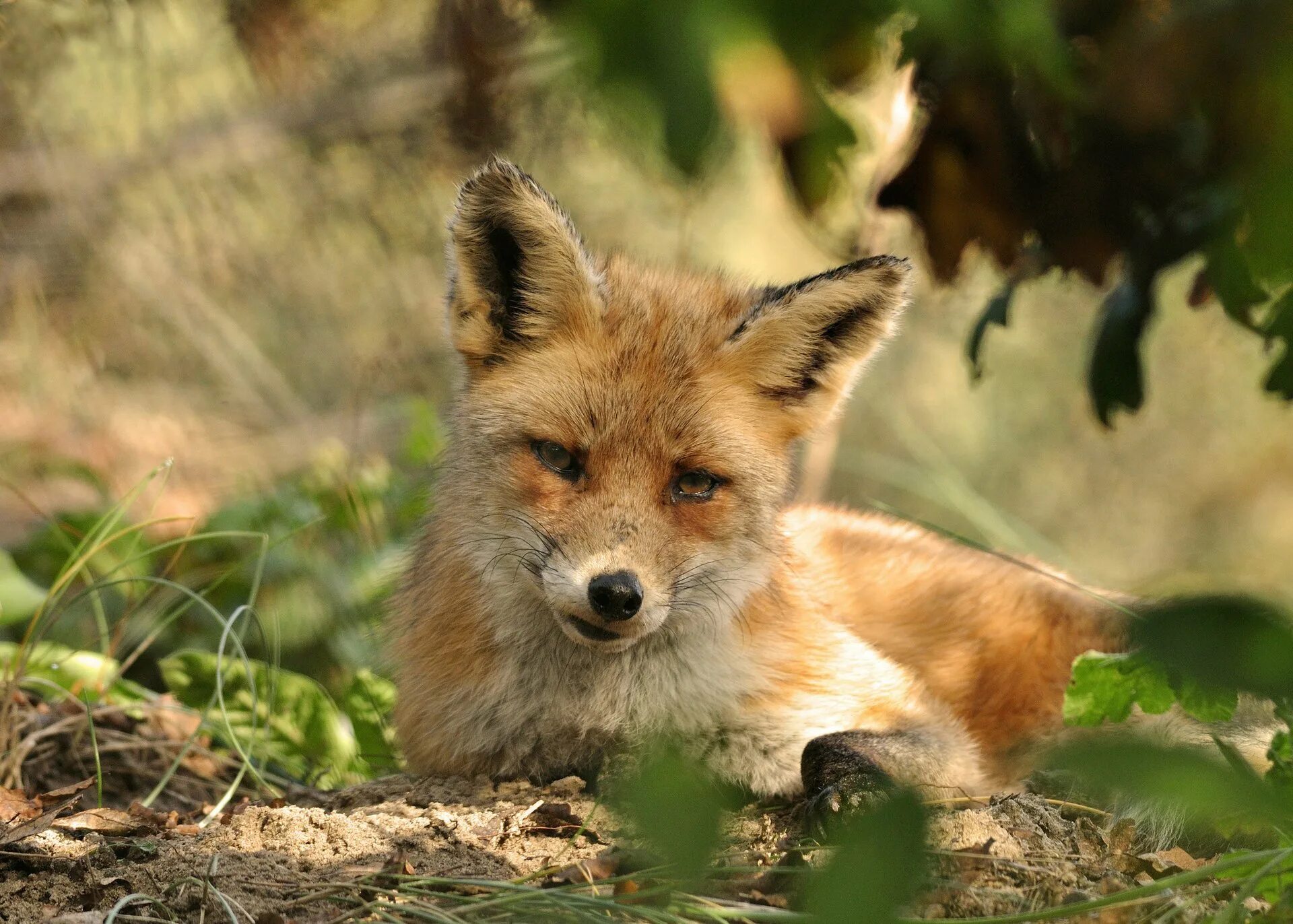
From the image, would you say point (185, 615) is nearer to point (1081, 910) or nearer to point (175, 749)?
point (175, 749)

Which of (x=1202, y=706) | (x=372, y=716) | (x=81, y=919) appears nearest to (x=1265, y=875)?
(x=1202, y=706)

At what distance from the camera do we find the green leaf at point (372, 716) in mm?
5211

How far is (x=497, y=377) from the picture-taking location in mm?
4055

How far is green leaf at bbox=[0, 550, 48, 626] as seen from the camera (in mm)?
4863

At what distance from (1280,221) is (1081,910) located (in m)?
1.50

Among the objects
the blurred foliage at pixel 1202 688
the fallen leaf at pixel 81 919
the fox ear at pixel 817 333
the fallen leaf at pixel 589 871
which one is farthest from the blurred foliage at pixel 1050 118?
the fallen leaf at pixel 81 919

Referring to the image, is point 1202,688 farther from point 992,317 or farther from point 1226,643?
point 992,317

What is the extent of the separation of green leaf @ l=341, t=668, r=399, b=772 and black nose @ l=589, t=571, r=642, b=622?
210 centimetres

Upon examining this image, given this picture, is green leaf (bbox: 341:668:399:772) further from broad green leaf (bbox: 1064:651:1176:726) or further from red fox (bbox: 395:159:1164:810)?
broad green leaf (bbox: 1064:651:1176:726)

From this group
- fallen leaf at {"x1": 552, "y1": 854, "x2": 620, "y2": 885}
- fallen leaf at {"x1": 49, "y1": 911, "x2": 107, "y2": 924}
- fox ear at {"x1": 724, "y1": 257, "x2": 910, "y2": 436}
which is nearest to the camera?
fallen leaf at {"x1": 49, "y1": 911, "x2": 107, "y2": 924}

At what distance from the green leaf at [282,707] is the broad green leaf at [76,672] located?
21cm

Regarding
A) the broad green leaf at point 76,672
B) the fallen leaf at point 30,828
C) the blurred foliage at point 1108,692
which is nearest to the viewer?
the fallen leaf at point 30,828

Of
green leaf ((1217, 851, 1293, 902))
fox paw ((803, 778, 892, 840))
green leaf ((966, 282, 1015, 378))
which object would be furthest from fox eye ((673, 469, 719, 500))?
green leaf ((1217, 851, 1293, 902))

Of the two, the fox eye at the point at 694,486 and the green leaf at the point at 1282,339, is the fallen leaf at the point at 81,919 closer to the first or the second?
the fox eye at the point at 694,486
